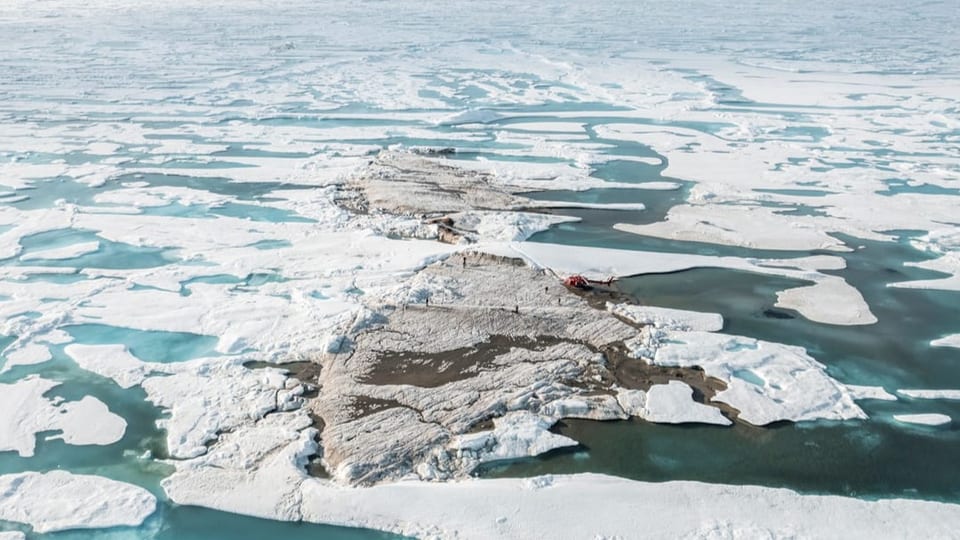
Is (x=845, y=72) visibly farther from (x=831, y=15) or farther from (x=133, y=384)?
(x=133, y=384)

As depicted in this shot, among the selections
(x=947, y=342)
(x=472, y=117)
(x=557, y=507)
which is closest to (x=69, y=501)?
(x=557, y=507)

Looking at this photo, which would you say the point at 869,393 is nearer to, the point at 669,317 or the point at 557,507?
the point at 669,317

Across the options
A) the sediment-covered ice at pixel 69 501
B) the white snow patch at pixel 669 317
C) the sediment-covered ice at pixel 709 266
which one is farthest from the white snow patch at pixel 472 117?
the sediment-covered ice at pixel 69 501

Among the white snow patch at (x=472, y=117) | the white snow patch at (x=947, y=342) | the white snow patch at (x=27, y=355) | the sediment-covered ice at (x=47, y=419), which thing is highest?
the white snow patch at (x=472, y=117)

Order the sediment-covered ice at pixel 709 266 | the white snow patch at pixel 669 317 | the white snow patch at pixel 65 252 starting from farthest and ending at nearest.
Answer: the white snow patch at pixel 65 252, the sediment-covered ice at pixel 709 266, the white snow patch at pixel 669 317

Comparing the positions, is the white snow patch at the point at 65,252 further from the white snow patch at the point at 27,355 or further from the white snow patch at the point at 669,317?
the white snow patch at the point at 669,317

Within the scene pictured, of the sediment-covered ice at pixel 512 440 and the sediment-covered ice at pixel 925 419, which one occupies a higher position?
the sediment-covered ice at pixel 512 440

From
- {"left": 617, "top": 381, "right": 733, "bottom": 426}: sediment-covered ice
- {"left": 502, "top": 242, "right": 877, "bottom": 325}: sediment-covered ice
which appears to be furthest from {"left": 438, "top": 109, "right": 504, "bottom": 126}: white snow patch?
{"left": 617, "top": 381, "right": 733, "bottom": 426}: sediment-covered ice

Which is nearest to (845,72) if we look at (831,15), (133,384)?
(831,15)
